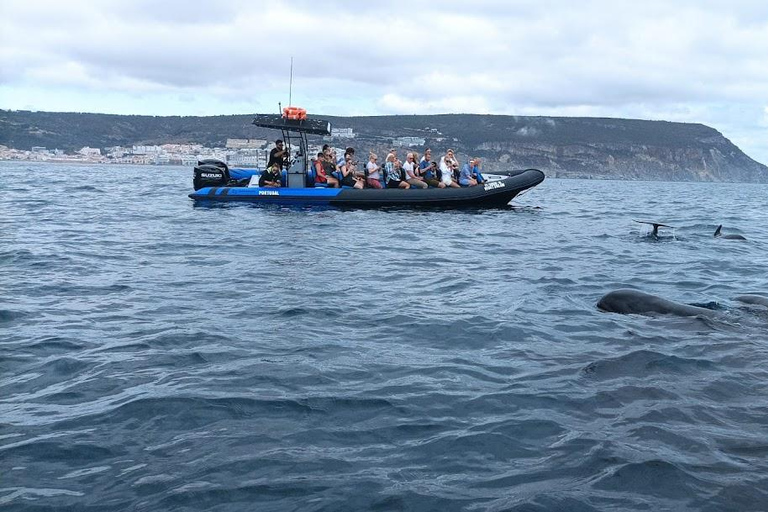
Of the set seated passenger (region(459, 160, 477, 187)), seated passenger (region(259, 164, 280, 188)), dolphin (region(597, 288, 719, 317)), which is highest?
seated passenger (region(459, 160, 477, 187))

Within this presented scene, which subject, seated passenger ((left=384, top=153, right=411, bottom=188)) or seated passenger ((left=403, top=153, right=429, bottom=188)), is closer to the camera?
seated passenger ((left=384, top=153, right=411, bottom=188))

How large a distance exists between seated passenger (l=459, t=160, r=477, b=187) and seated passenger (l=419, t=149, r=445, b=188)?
2.61 feet

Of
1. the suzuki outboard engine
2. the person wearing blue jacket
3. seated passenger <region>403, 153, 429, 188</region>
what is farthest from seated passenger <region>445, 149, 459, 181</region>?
the suzuki outboard engine

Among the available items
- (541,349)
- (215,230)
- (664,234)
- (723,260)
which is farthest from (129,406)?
(664,234)

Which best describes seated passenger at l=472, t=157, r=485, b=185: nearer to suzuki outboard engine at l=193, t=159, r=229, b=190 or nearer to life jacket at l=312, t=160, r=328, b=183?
life jacket at l=312, t=160, r=328, b=183

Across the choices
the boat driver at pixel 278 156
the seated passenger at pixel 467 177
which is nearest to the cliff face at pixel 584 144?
the seated passenger at pixel 467 177

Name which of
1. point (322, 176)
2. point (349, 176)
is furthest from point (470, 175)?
point (322, 176)

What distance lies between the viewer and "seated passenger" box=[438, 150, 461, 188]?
2448 cm

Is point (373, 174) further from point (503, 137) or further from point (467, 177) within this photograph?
point (503, 137)

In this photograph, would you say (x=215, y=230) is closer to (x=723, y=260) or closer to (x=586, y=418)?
(x=723, y=260)

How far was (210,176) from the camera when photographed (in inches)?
996

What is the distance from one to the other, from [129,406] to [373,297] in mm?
4710

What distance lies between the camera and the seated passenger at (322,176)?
78.5ft

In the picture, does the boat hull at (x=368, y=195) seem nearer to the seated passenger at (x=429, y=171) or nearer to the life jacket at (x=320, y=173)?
the life jacket at (x=320, y=173)
